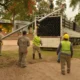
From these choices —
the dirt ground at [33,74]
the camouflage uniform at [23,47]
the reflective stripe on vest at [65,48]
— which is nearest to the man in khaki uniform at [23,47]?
the camouflage uniform at [23,47]

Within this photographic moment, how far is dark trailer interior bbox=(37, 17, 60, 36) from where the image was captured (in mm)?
24520

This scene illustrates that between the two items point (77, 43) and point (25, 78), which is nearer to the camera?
point (25, 78)

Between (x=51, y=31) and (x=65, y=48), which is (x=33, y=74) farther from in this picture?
(x=51, y=31)

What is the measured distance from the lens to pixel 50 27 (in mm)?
24594

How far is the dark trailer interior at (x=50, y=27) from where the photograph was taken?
24.5 m

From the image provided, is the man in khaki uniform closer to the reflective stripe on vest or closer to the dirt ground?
the dirt ground

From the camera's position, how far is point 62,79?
39.6ft

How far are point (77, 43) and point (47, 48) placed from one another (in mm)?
8634

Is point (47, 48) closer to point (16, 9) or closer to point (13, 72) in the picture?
point (16, 9)

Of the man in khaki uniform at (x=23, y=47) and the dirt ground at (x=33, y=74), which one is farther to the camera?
the man in khaki uniform at (x=23, y=47)

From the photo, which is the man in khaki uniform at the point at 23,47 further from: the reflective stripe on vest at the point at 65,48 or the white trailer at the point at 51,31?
→ the white trailer at the point at 51,31

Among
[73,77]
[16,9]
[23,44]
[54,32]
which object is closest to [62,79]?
[73,77]

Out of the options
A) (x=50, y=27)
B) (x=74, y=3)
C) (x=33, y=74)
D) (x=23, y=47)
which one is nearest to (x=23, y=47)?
(x=23, y=47)

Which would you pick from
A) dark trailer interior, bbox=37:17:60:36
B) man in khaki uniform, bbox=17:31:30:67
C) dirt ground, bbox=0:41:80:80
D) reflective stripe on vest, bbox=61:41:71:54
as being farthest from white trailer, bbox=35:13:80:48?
reflective stripe on vest, bbox=61:41:71:54
